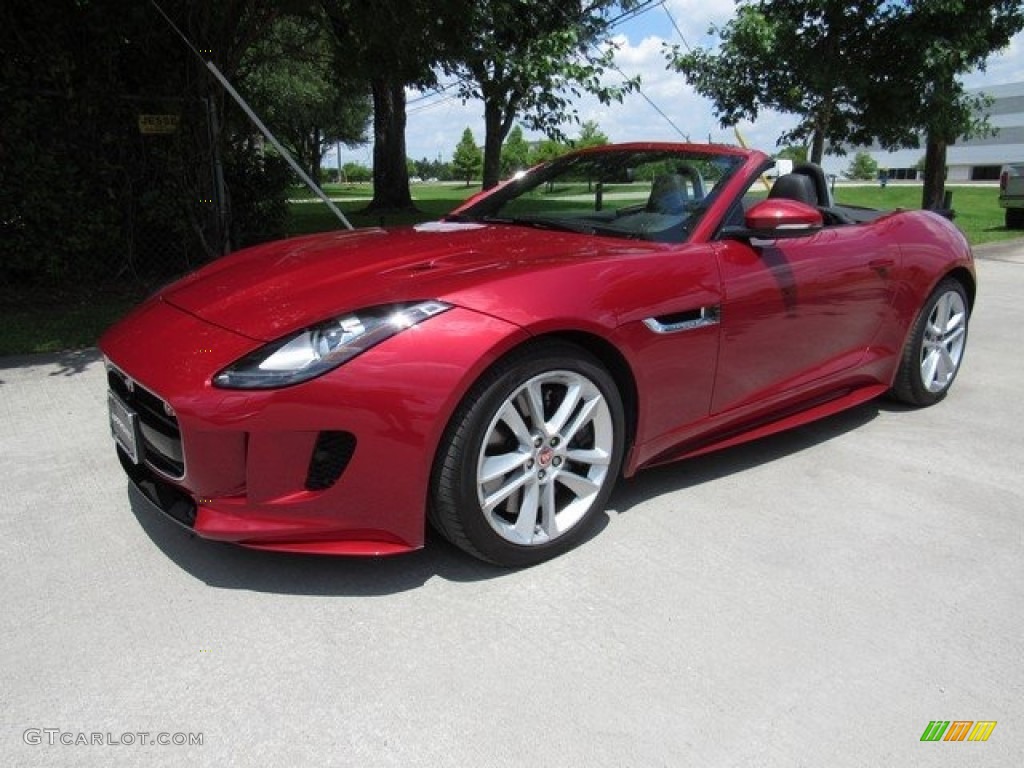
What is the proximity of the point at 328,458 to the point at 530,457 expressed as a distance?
67 centimetres

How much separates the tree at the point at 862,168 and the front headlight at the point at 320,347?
106217 millimetres

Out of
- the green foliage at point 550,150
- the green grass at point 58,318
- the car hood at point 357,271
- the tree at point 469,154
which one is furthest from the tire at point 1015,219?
the tree at point 469,154

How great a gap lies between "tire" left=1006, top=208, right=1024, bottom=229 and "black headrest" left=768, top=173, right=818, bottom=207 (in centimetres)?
1522

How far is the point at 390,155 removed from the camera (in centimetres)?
1994

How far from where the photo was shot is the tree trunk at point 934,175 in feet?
47.1

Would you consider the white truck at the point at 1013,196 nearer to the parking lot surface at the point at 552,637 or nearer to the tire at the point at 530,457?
the parking lot surface at the point at 552,637

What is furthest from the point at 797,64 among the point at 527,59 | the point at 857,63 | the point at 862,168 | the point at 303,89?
the point at 862,168

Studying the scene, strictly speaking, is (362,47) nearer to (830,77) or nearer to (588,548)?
(830,77)

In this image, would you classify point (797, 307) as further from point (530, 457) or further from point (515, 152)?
point (515, 152)

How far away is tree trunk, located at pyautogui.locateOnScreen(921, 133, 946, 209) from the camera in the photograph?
565 inches

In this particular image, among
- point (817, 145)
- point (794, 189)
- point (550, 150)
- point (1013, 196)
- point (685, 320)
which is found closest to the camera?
point (685, 320)

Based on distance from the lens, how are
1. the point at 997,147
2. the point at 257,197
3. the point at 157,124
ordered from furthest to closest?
the point at 997,147
the point at 257,197
the point at 157,124

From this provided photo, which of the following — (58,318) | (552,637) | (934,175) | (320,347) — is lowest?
(552,637)

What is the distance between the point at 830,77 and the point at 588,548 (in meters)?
8.53
